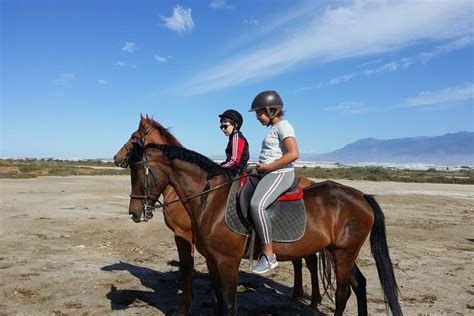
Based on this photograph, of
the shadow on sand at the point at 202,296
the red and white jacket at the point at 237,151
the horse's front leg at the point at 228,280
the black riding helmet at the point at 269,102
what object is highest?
the black riding helmet at the point at 269,102

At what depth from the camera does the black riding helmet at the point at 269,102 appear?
4.32m

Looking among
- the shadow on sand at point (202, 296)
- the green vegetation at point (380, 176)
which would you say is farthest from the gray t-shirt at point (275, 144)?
the green vegetation at point (380, 176)

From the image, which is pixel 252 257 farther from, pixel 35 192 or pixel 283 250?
pixel 35 192

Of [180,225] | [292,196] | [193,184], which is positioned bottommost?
[180,225]

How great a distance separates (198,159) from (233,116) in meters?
2.01

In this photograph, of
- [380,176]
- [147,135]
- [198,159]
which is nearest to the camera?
[198,159]

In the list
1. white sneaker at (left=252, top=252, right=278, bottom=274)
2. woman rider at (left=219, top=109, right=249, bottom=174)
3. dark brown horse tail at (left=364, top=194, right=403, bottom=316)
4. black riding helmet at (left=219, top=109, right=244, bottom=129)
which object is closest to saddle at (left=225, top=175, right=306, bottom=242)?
white sneaker at (left=252, top=252, right=278, bottom=274)

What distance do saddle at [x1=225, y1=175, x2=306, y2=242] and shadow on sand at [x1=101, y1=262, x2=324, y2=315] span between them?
1797mm

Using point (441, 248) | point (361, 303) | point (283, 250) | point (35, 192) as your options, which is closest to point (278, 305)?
point (361, 303)

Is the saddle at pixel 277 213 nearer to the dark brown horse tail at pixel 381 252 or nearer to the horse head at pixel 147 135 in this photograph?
the dark brown horse tail at pixel 381 252

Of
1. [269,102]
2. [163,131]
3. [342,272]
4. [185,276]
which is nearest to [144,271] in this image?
[185,276]

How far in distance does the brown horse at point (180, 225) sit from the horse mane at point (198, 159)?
0.52 metres

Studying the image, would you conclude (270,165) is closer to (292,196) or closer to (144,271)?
(292,196)

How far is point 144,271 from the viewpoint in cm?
760
